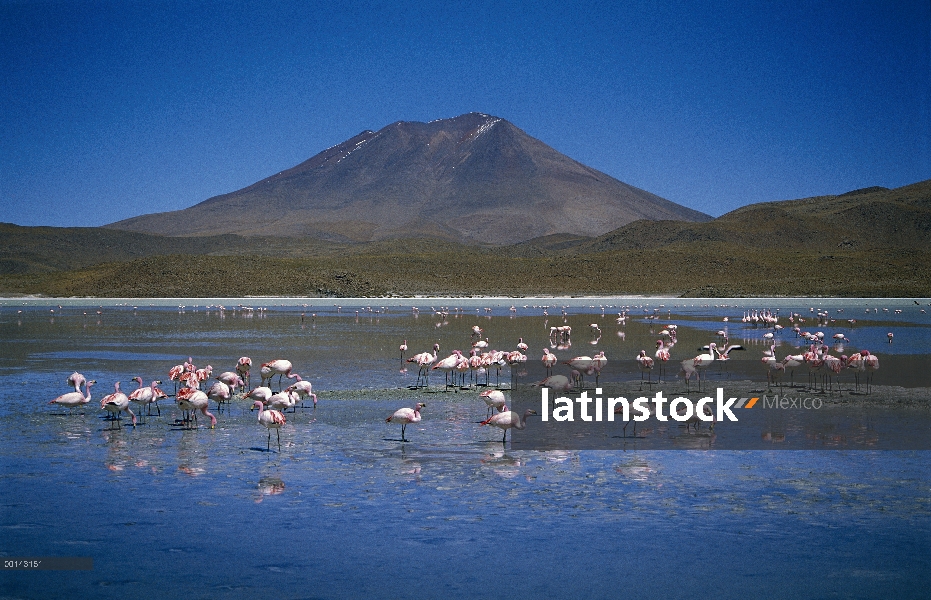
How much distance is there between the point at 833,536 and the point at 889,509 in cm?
112

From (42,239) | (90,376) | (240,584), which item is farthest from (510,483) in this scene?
(42,239)

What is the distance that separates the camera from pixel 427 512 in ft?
29.5

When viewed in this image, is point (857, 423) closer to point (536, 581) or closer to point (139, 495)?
point (536, 581)

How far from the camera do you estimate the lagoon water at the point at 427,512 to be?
A: 7.33m

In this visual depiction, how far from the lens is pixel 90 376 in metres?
19.8

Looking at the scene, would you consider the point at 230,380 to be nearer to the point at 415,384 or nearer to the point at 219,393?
the point at 219,393

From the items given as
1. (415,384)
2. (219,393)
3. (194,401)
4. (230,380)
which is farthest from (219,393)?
(415,384)

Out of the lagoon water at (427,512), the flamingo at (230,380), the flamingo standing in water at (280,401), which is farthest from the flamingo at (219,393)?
the flamingo standing in water at (280,401)

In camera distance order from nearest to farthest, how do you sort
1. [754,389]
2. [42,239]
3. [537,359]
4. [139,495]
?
1. [139,495]
2. [754,389]
3. [537,359]
4. [42,239]

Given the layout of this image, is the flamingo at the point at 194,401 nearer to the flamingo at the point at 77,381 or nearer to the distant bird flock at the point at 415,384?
the distant bird flock at the point at 415,384

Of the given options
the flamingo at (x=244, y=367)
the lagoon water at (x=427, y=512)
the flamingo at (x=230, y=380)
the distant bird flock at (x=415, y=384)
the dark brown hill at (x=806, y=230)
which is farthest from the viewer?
the dark brown hill at (x=806, y=230)

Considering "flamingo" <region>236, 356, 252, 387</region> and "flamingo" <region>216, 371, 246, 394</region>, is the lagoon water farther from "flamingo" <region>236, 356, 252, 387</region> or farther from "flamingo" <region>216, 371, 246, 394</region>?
"flamingo" <region>236, 356, 252, 387</region>

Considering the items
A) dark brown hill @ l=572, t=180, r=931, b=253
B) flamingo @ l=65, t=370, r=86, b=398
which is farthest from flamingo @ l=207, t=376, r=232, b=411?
dark brown hill @ l=572, t=180, r=931, b=253

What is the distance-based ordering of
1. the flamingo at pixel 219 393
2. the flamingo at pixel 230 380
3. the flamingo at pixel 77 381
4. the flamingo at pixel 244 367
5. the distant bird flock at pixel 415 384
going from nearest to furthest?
the distant bird flock at pixel 415 384, the flamingo at pixel 219 393, the flamingo at pixel 77 381, the flamingo at pixel 230 380, the flamingo at pixel 244 367
